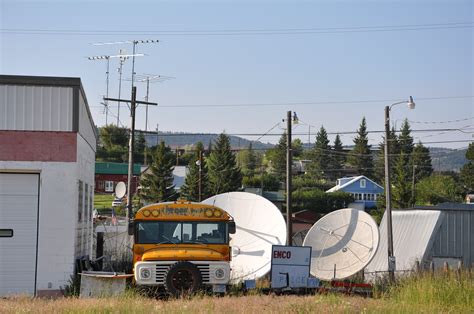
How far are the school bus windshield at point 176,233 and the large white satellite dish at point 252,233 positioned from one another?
235 cm

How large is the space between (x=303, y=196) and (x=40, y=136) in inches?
2573

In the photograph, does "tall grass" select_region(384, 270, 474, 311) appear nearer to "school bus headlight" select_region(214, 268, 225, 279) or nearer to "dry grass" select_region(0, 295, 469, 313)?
"dry grass" select_region(0, 295, 469, 313)

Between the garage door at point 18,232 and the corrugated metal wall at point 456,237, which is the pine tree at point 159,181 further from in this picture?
the garage door at point 18,232

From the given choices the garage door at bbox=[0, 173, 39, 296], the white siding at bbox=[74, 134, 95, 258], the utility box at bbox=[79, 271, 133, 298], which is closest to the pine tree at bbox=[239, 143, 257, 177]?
the white siding at bbox=[74, 134, 95, 258]

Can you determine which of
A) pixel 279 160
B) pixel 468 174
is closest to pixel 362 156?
pixel 279 160

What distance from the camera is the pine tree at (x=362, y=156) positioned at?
118250mm

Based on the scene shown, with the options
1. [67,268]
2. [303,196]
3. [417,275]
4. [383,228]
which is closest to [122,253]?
[67,268]

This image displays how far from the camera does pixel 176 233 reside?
18.0 meters

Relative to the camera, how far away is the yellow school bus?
667 inches

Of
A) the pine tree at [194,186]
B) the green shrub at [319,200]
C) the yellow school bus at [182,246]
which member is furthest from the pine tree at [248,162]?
the yellow school bus at [182,246]

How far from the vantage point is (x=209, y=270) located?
56.1 ft

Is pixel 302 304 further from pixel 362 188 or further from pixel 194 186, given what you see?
pixel 362 188

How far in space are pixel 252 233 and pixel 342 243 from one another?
4.01 meters

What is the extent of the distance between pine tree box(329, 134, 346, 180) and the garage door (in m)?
109
